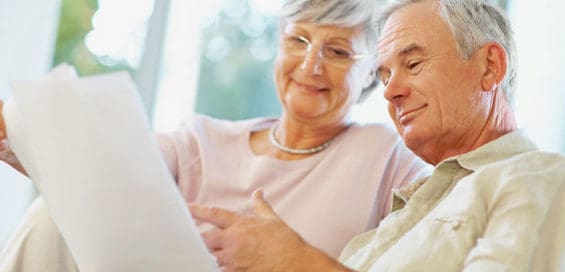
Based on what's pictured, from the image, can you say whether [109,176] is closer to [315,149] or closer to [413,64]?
[413,64]

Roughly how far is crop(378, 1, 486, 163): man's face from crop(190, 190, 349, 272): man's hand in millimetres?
381

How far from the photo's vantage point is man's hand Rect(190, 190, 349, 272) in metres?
1.16

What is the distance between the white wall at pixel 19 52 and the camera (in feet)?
7.98

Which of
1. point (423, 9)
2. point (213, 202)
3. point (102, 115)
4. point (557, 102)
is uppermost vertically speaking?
point (423, 9)

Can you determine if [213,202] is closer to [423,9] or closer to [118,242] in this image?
[423,9]

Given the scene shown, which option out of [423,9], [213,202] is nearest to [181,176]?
[213,202]

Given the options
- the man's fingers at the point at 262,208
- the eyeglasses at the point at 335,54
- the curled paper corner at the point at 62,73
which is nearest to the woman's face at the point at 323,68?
the eyeglasses at the point at 335,54

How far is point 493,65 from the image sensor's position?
55.9 inches

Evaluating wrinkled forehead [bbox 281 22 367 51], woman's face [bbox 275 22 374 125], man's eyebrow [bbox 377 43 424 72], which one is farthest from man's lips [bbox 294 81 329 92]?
man's eyebrow [bbox 377 43 424 72]

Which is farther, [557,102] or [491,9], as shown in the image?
[557,102]

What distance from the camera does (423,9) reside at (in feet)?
4.83

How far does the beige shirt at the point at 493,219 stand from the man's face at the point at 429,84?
0.07 m

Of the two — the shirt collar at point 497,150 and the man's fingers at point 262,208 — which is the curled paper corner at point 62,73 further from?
the shirt collar at point 497,150

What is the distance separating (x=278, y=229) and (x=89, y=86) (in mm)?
323
